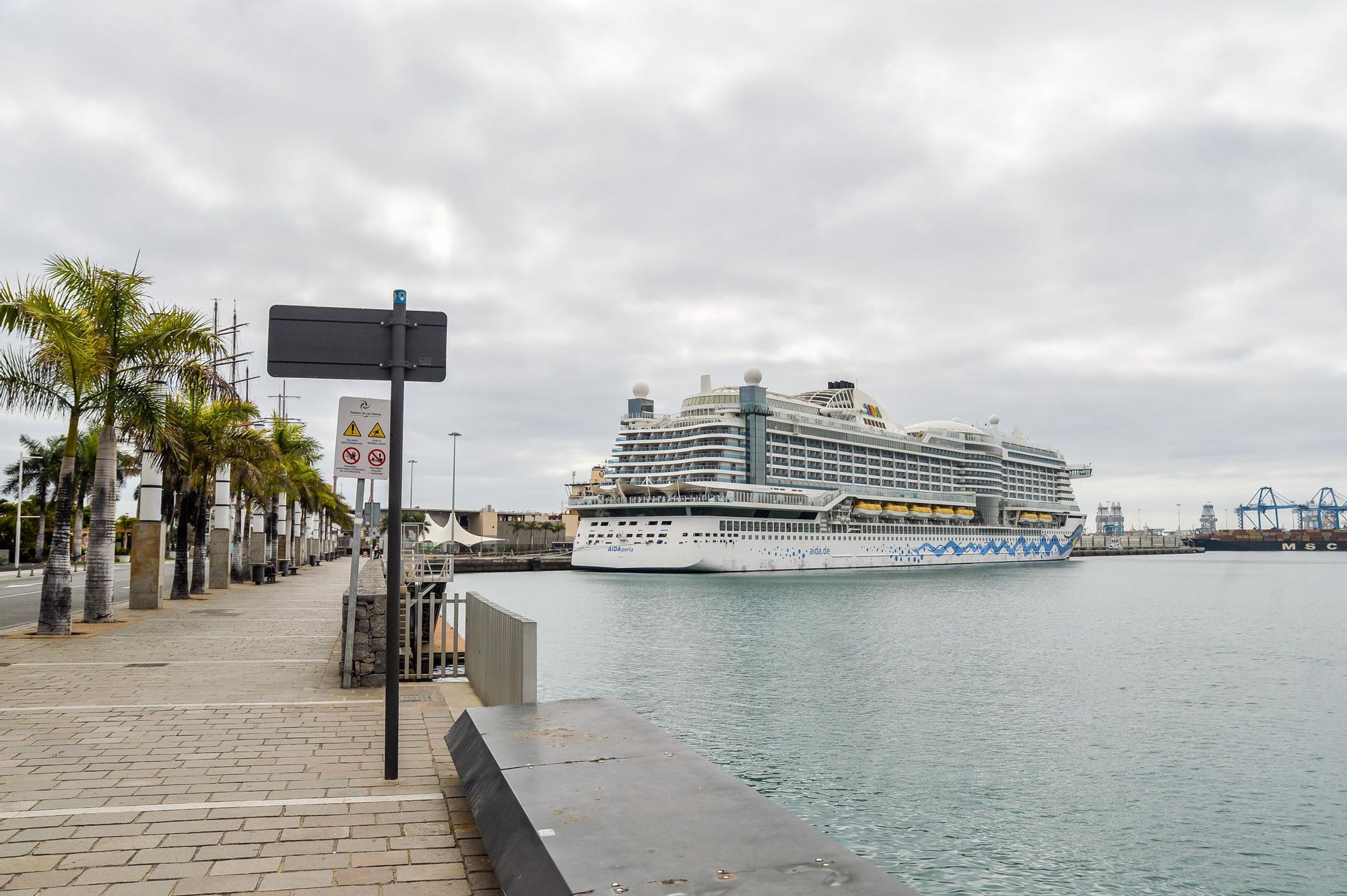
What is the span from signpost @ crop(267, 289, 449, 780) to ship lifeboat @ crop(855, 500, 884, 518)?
7352 cm

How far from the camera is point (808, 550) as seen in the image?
7106 cm

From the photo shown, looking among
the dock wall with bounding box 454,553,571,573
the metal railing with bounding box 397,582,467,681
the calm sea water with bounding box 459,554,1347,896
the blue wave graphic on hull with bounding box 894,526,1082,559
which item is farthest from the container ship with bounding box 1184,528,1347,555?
the metal railing with bounding box 397,582,467,681

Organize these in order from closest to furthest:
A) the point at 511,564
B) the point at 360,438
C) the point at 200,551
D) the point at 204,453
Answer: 1. the point at 360,438
2. the point at 204,453
3. the point at 200,551
4. the point at 511,564

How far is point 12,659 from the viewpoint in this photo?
452 inches

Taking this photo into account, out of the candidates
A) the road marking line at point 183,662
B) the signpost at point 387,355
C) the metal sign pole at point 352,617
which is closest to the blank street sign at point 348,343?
the signpost at point 387,355

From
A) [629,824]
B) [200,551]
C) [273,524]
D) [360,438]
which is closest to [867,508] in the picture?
[273,524]

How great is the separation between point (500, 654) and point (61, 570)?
10.7m

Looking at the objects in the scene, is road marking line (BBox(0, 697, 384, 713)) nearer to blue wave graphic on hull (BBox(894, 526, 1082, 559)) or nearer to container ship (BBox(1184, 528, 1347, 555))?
blue wave graphic on hull (BBox(894, 526, 1082, 559))

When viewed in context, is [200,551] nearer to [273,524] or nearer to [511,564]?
[273,524]

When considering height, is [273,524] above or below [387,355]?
below

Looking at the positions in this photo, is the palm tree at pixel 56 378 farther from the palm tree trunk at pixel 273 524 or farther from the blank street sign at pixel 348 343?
the palm tree trunk at pixel 273 524

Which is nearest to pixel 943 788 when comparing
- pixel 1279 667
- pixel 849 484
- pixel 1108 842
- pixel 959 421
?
pixel 1108 842

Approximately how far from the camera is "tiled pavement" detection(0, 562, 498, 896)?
4.12 metres

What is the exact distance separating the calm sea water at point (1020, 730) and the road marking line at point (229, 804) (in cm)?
416
